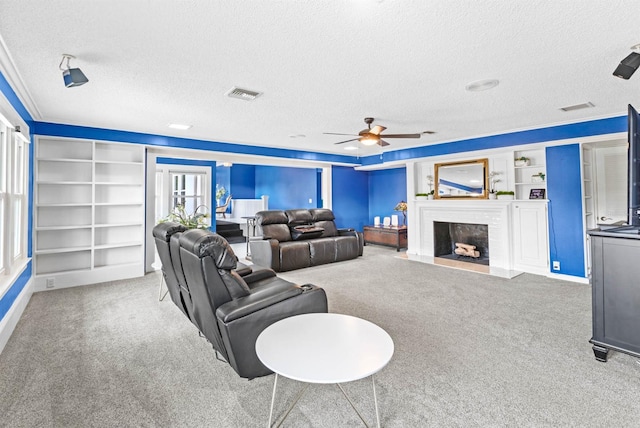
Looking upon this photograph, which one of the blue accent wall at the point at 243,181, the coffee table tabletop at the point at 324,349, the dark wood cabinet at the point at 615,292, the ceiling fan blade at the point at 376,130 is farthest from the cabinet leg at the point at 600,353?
the blue accent wall at the point at 243,181

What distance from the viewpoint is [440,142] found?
6031 mm

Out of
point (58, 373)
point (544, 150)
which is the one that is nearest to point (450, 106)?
point (544, 150)

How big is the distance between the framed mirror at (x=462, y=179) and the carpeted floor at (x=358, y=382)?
2594mm

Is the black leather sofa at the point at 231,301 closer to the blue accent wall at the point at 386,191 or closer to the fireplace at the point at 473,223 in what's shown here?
the fireplace at the point at 473,223

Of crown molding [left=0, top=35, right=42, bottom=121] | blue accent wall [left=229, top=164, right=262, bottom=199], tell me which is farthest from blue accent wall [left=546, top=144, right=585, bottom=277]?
blue accent wall [left=229, top=164, right=262, bottom=199]

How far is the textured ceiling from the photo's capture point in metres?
1.85

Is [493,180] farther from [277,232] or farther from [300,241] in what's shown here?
[277,232]

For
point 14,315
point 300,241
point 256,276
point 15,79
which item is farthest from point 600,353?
point 15,79

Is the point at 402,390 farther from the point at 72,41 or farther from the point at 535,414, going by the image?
the point at 72,41

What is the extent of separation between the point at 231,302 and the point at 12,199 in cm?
334

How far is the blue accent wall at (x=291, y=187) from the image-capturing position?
9594 millimetres

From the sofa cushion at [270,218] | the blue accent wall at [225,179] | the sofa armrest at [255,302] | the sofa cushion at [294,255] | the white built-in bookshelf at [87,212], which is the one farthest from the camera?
the blue accent wall at [225,179]

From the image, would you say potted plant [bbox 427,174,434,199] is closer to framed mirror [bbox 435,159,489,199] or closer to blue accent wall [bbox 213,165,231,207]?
framed mirror [bbox 435,159,489,199]

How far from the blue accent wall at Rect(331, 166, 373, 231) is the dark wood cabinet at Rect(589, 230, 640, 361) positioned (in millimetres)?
5931
